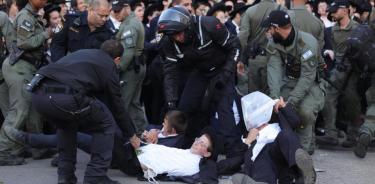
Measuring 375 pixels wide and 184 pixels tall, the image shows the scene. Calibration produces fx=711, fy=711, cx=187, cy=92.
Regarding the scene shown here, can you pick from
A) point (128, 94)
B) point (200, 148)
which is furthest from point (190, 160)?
point (128, 94)

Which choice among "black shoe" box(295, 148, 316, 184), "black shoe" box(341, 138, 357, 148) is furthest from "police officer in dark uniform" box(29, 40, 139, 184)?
"black shoe" box(341, 138, 357, 148)

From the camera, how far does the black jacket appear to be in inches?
286

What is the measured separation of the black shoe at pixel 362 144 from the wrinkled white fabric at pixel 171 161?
200cm

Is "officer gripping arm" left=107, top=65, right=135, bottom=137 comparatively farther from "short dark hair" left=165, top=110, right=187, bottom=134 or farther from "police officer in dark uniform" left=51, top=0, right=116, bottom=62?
"police officer in dark uniform" left=51, top=0, right=116, bottom=62

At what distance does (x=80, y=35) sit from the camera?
761cm

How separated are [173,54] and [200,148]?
109 centimetres

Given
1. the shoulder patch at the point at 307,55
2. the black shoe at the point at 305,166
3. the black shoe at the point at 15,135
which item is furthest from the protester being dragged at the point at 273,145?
the black shoe at the point at 15,135

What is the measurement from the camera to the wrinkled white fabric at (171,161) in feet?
22.9

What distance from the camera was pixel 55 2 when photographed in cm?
848

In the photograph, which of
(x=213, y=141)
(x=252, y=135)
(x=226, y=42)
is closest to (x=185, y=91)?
(x=226, y=42)

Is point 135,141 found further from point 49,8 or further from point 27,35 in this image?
point 49,8

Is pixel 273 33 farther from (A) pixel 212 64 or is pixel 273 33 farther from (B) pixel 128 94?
(B) pixel 128 94

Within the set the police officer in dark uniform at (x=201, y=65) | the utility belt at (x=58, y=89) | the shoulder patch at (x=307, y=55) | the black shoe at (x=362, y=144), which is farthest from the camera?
the black shoe at (x=362, y=144)

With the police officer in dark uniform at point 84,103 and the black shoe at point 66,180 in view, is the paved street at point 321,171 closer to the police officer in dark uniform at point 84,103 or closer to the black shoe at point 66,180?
the black shoe at point 66,180
